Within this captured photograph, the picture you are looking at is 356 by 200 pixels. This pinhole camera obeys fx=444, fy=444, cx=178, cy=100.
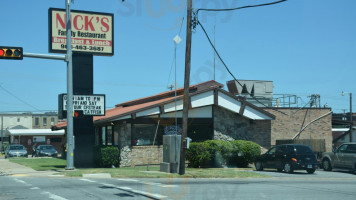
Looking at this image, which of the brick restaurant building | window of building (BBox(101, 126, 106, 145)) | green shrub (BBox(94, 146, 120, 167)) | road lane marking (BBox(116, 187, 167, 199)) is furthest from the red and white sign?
road lane marking (BBox(116, 187, 167, 199))

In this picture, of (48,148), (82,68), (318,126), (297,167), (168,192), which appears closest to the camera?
(168,192)

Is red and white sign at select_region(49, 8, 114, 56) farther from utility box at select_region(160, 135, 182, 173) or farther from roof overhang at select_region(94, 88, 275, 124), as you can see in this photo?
utility box at select_region(160, 135, 182, 173)

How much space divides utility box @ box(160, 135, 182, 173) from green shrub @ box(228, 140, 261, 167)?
6719mm

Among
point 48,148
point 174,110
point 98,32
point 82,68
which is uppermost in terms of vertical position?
point 98,32

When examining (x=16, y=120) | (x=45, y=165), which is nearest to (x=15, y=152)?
(x=45, y=165)

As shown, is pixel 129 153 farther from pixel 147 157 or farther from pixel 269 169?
pixel 269 169

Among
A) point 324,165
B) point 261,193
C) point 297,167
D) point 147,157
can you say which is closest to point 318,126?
point 324,165

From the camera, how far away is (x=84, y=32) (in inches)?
1012

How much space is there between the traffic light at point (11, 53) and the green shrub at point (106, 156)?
8399 mm

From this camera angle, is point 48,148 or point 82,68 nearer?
point 82,68

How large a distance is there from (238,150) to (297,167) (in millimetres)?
4832

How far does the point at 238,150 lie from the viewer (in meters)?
28.2

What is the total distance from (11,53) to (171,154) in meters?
8.88

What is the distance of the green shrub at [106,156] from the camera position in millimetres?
26234
